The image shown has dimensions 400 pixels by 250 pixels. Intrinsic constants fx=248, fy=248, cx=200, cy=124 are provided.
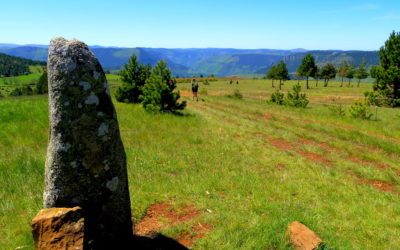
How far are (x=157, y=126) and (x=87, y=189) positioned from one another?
444 inches

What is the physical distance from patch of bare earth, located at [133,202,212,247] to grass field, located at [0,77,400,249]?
127 mm

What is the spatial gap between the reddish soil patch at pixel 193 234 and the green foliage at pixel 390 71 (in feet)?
118

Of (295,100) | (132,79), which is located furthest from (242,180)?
(295,100)

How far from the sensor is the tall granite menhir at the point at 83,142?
3816mm

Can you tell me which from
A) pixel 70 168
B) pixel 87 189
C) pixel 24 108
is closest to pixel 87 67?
pixel 70 168

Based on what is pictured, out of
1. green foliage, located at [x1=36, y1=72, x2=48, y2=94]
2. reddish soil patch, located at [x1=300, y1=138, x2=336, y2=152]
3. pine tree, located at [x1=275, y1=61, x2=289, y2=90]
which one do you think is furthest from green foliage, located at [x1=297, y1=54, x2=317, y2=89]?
green foliage, located at [x1=36, y1=72, x2=48, y2=94]

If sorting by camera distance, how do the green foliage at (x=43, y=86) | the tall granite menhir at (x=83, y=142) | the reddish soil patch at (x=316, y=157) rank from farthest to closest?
the green foliage at (x=43, y=86) → the reddish soil patch at (x=316, y=157) → the tall granite menhir at (x=83, y=142)

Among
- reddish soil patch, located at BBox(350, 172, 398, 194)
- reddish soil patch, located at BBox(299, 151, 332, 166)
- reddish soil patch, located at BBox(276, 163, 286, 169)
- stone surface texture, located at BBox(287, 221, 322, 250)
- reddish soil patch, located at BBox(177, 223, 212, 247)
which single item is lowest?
reddish soil patch, located at BBox(350, 172, 398, 194)

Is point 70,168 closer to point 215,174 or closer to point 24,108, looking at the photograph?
point 215,174

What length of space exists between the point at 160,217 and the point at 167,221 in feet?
0.78

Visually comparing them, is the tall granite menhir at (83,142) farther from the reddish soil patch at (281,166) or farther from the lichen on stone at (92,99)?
the reddish soil patch at (281,166)

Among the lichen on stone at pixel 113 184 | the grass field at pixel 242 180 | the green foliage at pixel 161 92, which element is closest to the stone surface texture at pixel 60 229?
the lichen on stone at pixel 113 184

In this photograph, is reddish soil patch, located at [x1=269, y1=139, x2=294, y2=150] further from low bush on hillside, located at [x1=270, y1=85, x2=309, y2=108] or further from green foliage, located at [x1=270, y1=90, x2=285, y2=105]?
green foliage, located at [x1=270, y1=90, x2=285, y2=105]

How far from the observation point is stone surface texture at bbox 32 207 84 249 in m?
3.57
